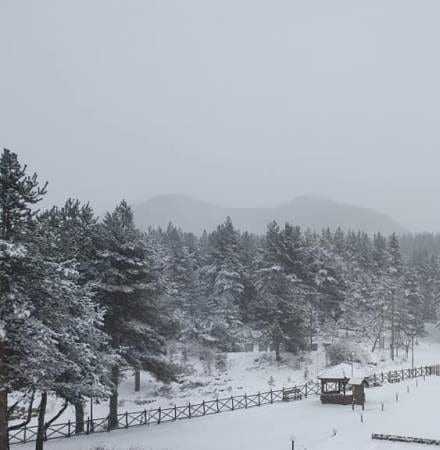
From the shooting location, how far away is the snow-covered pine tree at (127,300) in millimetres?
31828

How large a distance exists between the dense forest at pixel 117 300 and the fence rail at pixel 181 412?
139 cm

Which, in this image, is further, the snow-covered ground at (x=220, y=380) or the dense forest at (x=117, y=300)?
the snow-covered ground at (x=220, y=380)

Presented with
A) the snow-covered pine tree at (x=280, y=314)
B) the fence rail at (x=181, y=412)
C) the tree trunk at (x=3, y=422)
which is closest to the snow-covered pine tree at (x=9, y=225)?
the tree trunk at (x=3, y=422)

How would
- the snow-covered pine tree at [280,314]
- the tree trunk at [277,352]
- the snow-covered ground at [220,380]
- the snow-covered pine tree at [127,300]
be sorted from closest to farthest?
the snow-covered pine tree at [127,300] → the snow-covered ground at [220,380] → the snow-covered pine tree at [280,314] → the tree trunk at [277,352]

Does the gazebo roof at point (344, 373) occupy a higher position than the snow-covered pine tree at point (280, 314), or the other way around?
the snow-covered pine tree at point (280, 314)

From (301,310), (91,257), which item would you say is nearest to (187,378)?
(301,310)

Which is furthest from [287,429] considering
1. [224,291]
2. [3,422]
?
[224,291]

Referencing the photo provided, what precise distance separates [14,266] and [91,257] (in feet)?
39.8

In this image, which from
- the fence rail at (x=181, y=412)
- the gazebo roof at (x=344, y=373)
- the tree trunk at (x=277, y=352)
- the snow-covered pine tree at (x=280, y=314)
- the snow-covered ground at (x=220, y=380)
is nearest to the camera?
the fence rail at (x=181, y=412)

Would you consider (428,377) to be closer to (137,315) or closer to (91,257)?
(137,315)

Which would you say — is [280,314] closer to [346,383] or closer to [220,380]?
[220,380]

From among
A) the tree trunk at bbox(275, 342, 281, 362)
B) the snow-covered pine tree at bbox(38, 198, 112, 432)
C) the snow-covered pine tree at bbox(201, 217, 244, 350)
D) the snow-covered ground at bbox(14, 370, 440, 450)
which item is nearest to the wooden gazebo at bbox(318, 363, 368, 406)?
the snow-covered ground at bbox(14, 370, 440, 450)

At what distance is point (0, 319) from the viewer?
19.2m

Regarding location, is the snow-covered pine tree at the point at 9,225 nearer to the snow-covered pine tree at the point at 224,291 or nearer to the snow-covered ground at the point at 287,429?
the snow-covered ground at the point at 287,429
